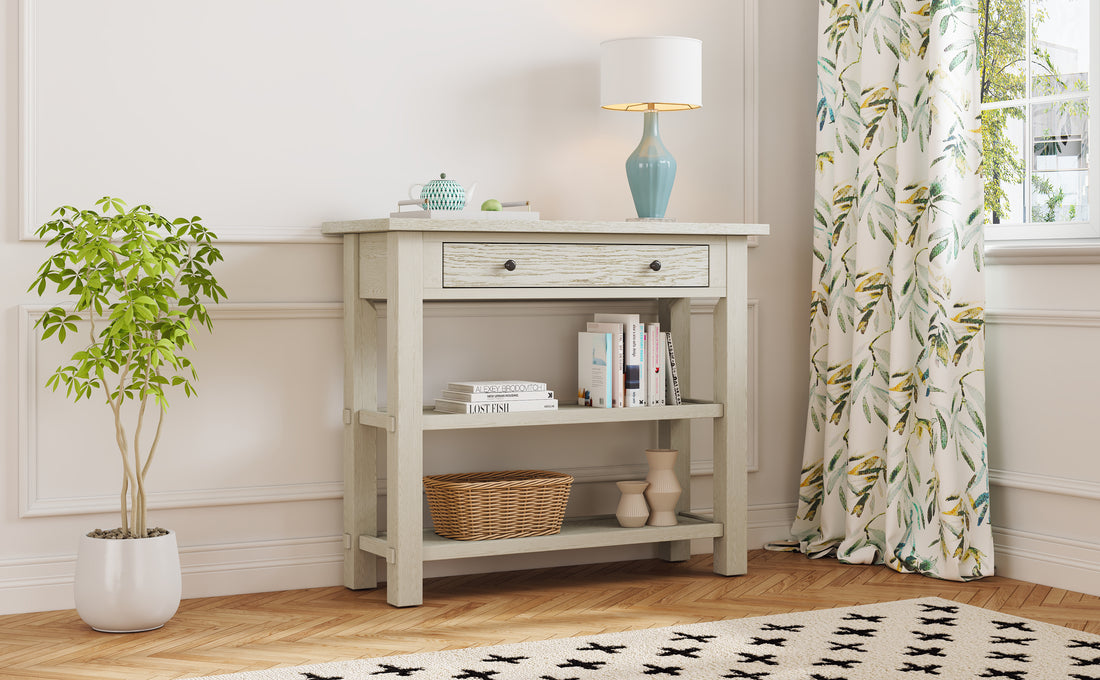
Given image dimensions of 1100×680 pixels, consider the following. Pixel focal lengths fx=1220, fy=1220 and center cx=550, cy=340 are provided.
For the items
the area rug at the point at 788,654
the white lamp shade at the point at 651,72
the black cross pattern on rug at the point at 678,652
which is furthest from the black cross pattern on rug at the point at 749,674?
the white lamp shade at the point at 651,72

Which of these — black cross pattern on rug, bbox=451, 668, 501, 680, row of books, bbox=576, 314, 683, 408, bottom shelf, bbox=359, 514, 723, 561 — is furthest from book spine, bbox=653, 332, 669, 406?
black cross pattern on rug, bbox=451, 668, 501, 680

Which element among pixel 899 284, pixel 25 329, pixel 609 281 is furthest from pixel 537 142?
pixel 25 329

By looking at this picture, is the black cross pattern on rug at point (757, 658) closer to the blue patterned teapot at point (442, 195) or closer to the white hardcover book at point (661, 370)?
the white hardcover book at point (661, 370)

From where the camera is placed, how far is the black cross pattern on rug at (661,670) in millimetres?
2320

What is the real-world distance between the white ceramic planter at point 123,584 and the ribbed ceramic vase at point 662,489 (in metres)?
1.26

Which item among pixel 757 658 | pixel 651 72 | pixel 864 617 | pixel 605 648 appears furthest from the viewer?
pixel 651 72

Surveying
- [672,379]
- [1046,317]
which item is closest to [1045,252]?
[1046,317]

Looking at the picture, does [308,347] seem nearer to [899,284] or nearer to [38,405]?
[38,405]

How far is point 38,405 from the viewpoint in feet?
9.44

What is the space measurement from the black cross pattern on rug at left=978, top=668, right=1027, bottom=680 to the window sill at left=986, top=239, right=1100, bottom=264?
45.1 inches

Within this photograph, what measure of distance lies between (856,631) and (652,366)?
0.89m

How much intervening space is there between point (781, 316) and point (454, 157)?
3.77 feet

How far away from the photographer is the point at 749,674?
7.57ft

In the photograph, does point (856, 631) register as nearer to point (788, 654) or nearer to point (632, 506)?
point (788, 654)
